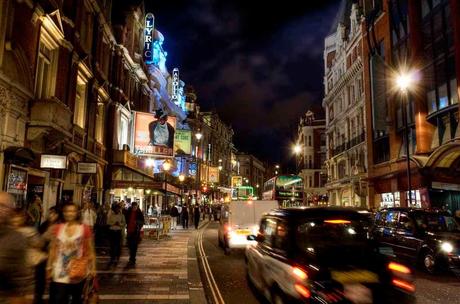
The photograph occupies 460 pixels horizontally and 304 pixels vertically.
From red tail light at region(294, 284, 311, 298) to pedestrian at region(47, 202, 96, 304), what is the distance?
284 centimetres

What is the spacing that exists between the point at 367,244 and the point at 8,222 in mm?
5081

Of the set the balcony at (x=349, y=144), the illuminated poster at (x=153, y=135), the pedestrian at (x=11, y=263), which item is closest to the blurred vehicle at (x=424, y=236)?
the pedestrian at (x=11, y=263)

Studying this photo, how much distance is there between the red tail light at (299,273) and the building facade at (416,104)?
1795 centimetres

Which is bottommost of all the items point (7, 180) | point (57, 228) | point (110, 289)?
point (110, 289)

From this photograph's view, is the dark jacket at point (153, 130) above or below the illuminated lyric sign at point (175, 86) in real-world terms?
below

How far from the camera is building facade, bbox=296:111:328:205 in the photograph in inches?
2728

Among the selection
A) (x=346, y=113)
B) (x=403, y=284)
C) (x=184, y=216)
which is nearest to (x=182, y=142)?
(x=184, y=216)

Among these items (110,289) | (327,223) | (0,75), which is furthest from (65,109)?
(327,223)

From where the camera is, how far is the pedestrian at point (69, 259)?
18.6ft

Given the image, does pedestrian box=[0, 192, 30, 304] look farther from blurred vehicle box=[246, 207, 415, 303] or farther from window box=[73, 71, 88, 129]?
window box=[73, 71, 88, 129]

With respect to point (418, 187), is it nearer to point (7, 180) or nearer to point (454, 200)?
point (454, 200)

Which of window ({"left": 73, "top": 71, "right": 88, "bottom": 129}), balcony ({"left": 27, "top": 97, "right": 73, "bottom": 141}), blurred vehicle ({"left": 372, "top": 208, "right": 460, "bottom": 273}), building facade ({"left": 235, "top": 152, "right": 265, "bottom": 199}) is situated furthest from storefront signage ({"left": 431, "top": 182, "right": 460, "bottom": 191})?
building facade ({"left": 235, "top": 152, "right": 265, "bottom": 199})

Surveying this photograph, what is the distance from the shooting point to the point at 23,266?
14.2 feet

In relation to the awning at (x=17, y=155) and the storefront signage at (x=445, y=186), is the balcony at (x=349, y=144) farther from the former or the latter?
the awning at (x=17, y=155)
